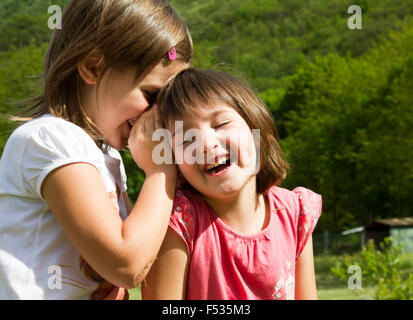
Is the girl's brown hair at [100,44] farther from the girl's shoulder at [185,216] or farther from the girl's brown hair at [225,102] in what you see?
the girl's shoulder at [185,216]

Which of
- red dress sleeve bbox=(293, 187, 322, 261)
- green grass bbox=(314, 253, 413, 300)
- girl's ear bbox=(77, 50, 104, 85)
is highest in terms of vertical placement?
girl's ear bbox=(77, 50, 104, 85)

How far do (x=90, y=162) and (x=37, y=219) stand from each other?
0.92 feet

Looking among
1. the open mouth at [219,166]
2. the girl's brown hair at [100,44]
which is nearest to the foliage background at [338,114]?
the girl's brown hair at [100,44]

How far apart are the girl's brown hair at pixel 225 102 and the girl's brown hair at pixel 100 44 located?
0.13 metres

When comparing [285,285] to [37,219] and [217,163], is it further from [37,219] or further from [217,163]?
[37,219]

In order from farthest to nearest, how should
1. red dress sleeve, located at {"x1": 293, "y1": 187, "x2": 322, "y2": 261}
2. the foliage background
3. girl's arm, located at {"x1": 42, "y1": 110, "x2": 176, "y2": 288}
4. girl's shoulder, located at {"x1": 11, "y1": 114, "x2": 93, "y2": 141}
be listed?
the foliage background → red dress sleeve, located at {"x1": 293, "y1": 187, "x2": 322, "y2": 261} → girl's shoulder, located at {"x1": 11, "y1": 114, "x2": 93, "y2": 141} → girl's arm, located at {"x1": 42, "y1": 110, "x2": 176, "y2": 288}

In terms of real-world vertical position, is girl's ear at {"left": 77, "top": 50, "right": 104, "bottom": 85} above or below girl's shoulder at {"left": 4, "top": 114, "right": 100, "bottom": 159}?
above

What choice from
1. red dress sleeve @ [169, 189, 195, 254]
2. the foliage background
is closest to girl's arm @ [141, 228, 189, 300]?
red dress sleeve @ [169, 189, 195, 254]

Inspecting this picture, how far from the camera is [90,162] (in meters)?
1.92

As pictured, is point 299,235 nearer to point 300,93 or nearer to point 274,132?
point 274,132

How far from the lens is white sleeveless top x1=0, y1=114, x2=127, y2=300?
190cm

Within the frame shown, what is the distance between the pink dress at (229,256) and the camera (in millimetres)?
2094

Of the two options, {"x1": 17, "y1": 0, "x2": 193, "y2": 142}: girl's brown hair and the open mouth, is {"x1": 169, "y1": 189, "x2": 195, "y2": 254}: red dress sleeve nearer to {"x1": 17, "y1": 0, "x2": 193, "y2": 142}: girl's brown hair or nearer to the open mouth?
the open mouth

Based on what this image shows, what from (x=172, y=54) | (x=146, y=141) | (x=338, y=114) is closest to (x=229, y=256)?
(x=146, y=141)
